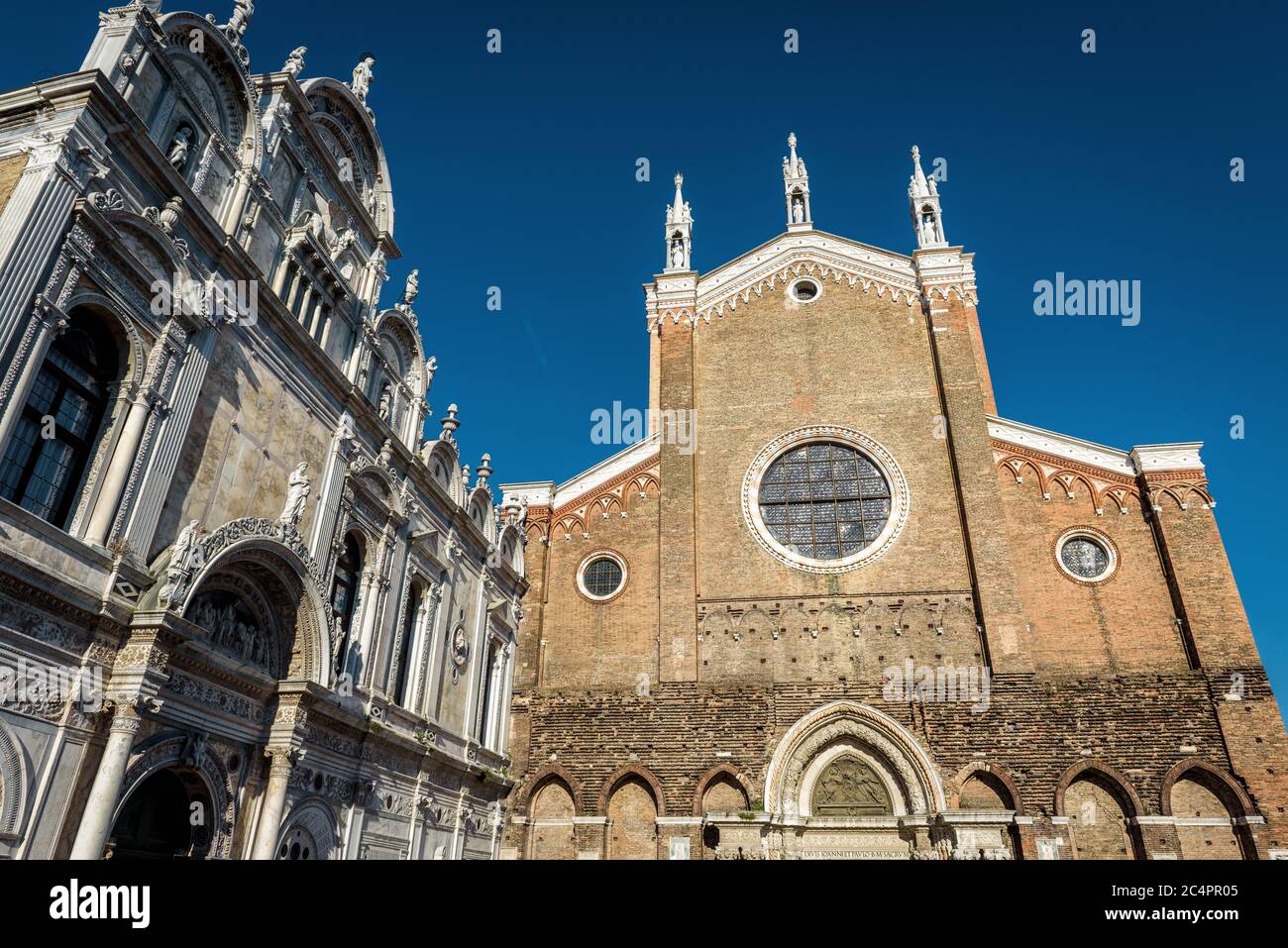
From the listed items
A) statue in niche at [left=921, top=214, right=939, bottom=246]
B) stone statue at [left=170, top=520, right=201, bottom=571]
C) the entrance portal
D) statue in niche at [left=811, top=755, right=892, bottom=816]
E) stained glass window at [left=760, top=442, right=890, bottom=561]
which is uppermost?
statue in niche at [left=921, top=214, right=939, bottom=246]

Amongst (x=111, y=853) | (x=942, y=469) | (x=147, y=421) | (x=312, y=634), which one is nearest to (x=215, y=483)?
(x=147, y=421)

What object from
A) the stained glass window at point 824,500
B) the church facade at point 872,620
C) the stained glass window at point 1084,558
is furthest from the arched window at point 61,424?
the stained glass window at point 1084,558

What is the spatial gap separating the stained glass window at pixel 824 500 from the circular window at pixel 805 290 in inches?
209

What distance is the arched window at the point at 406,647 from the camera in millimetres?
14641

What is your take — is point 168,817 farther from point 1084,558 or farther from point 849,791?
point 1084,558

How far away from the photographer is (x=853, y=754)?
1920 cm

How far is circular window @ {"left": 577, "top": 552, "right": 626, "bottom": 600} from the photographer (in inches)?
882

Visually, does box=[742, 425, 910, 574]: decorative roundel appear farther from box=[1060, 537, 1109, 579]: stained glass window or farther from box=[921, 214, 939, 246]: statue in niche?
box=[921, 214, 939, 246]: statue in niche

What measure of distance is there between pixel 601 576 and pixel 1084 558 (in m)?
13.1

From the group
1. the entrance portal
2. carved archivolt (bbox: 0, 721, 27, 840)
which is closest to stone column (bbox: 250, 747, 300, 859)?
the entrance portal

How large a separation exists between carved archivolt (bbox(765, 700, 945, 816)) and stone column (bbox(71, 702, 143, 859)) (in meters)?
14.2

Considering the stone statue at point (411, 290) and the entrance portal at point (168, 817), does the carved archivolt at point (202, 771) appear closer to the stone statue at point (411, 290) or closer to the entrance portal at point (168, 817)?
the entrance portal at point (168, 817)

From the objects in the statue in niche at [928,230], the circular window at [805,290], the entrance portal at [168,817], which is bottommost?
the entrance portal at [168,817]
